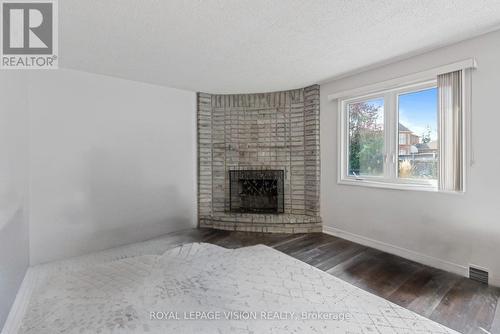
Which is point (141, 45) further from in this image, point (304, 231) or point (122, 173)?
point (304, 231)

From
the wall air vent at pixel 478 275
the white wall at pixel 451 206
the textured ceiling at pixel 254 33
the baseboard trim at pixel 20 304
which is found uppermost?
the textured ceiling at pixel 254 33

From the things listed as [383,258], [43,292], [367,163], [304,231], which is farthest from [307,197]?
[43,292]

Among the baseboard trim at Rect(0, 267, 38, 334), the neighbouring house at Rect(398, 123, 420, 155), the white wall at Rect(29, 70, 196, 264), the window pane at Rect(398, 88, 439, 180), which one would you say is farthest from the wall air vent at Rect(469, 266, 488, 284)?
the baseboard trim at Rect(0, 267, 38, 334)

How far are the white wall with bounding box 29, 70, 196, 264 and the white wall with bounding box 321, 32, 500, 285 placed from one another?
2.47 m

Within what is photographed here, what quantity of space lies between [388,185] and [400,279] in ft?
3.53

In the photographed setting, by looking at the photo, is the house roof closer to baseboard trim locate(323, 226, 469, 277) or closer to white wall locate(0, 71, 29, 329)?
baseboard trim locate(323, 226, 469, 277)

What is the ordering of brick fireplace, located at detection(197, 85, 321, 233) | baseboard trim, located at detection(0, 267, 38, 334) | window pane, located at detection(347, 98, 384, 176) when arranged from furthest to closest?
brick fireplace, located at detection(197, 85, 321, 233), window pane, located at detection(347, 98, 384, 176), baseboard trim, located at detection(0, 267, 38, 334)

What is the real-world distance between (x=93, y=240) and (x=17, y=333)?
1493mm

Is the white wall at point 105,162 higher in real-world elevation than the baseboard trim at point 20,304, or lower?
higher

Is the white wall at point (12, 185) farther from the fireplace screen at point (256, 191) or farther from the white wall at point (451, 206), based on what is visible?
the white wall at point (451, 206)

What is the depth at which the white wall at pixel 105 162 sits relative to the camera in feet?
8.48

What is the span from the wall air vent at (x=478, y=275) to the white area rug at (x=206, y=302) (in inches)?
38.5

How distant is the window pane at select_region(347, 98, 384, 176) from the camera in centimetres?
304

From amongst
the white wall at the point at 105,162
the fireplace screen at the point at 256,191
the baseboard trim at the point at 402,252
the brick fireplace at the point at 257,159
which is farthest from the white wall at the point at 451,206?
the white wall at the point at 105,162
